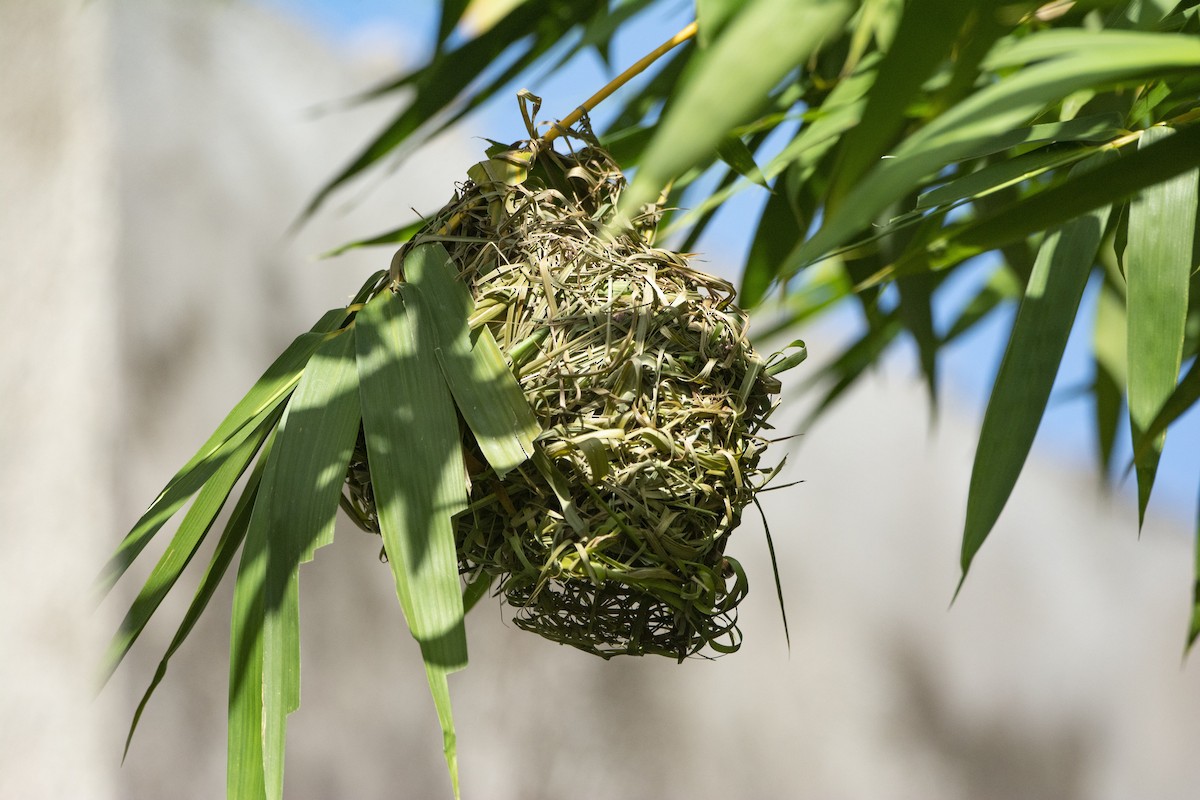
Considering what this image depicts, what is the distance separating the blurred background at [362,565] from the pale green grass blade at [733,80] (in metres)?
1.74

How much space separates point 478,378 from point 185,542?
150 mm

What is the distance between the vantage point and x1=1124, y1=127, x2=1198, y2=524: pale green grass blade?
493 mm

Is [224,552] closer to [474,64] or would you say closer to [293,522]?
[293,522]

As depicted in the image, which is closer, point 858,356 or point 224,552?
point 224,552

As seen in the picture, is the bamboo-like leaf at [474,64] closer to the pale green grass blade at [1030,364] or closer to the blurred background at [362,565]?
the pale green grass blade at [1030,364]

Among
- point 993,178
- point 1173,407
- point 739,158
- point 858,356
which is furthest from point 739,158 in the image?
point 858,356

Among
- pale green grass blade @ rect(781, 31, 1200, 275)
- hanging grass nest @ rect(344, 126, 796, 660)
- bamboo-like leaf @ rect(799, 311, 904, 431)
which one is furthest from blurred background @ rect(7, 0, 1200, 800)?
pale green grass blade @ rect(781, 31, 1200, 275)

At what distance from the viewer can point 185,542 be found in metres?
0.47

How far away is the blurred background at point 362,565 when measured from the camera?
196 centimetres

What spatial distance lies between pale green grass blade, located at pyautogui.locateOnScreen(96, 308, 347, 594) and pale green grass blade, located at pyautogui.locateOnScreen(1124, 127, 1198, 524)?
36cm

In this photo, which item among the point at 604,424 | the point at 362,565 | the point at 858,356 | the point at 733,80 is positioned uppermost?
the point at 733,80

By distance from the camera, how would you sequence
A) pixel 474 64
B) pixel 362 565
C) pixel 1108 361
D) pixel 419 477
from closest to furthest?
pixel 419 477
pixel 474 64
pixel 1108 361
pixel 362 565

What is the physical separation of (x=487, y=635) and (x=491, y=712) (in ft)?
0.50

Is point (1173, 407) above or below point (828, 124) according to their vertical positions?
below
